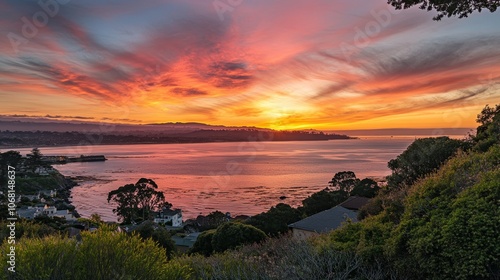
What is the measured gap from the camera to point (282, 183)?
8006 centimetres

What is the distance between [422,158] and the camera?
669 inches

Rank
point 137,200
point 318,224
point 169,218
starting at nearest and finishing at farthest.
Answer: point 318,224
point 169,218
point 137,200

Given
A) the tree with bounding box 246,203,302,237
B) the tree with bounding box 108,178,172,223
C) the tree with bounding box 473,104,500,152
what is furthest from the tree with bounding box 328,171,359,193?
the tree with bounding box 473,104,500,152

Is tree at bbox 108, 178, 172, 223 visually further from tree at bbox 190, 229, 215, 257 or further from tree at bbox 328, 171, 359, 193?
tree at bbox 190, 229, 215, 257

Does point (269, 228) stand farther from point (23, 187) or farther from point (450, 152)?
point (23, 187)

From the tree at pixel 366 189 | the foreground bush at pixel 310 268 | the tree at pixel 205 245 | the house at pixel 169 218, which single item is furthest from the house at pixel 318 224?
the house at pixel 169 218

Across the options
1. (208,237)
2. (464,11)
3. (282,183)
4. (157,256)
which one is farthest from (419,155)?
(282,183)

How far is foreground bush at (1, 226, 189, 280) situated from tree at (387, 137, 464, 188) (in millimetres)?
11835

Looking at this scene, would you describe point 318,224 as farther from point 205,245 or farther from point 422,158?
point 205,245

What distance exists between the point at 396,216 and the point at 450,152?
821 centimetres

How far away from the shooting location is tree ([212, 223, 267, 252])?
2344 cm

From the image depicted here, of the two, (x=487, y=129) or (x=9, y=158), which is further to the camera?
(x=9, y=158)

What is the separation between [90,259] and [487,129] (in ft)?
47.0

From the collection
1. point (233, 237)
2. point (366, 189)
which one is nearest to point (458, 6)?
point (233, 237)
